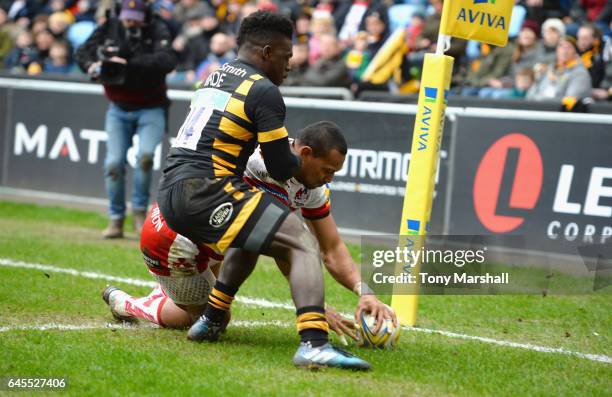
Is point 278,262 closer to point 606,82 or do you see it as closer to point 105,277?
point 105,277

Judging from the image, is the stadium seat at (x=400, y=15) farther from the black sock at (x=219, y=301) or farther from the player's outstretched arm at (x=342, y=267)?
the black sock at (x=219, y=301)

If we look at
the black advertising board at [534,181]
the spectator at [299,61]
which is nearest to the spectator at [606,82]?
the black advertising board at [534,181]

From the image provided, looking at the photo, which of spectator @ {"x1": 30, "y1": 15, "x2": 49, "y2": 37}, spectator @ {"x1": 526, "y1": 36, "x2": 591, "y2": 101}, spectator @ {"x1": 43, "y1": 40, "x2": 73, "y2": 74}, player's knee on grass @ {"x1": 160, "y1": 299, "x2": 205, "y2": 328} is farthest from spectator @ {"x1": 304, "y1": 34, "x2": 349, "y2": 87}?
player's knee on grass @ {"x1": 160, "y1": 299, "x2": 205, "y2": 328}

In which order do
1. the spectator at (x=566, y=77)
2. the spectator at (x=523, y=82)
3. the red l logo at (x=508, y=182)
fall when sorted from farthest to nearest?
the spectator at (x=523, y=82), the spectator at (x=566, y=77), the red l logo at (x=508, y=182)

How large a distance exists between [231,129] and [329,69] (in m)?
9.08

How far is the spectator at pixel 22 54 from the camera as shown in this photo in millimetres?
18078

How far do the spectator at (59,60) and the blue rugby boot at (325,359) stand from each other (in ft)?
43.7

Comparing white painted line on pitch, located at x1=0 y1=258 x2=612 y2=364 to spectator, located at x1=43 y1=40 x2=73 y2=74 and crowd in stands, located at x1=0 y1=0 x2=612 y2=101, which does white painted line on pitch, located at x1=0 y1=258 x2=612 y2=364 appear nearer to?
crowd in stands, located at x1=0 y1=0 x2=612 y2=101

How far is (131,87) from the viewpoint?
10766mm

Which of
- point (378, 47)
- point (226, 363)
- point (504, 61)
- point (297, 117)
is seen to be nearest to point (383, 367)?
point (226, 363)

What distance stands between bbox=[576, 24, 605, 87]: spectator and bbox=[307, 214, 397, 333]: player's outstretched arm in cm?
730

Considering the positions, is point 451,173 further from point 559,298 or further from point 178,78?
point 178,78

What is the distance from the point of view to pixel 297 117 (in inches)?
456

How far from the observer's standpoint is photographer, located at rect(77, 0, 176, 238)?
35.0 ft
